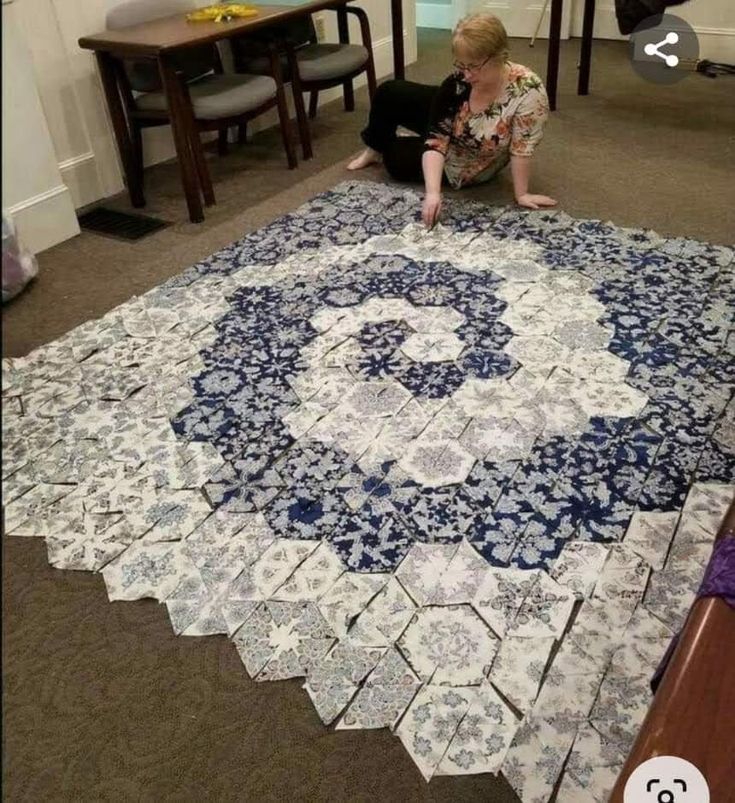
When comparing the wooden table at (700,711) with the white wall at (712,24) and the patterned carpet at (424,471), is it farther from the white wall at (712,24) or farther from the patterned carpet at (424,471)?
the white wall at (712,24)

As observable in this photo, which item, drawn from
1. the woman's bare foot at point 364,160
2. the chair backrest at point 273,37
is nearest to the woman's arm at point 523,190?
the woman's bare foot at point 364,160

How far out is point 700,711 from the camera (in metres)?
0.77

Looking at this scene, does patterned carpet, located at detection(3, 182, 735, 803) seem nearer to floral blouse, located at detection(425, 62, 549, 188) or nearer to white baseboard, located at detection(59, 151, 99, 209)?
floral blouse, located at detection(425, 62, 549, 188)

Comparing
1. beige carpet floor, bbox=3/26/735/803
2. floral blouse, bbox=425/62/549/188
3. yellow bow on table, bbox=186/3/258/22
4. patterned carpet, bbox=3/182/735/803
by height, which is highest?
yellow bow on table, bbox=186/3/258/22

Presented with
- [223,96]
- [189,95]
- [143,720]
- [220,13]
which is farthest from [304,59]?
[143,720]

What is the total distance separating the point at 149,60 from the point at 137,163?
35 cm

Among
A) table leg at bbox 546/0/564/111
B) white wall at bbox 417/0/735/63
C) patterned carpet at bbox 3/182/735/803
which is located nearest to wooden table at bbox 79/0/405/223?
patterned carpet at bbox 3/182/735/803

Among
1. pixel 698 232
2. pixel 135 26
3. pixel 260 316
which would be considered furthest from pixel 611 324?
pixel 135 26

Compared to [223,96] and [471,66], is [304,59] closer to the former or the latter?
[223,96]

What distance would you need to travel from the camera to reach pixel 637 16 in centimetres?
348

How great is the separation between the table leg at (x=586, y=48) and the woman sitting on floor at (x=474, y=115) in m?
1.24

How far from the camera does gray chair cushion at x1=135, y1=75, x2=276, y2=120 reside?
2.70 meters

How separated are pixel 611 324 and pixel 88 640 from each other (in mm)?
1428

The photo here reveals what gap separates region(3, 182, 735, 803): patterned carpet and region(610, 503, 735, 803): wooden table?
374 millimetres
